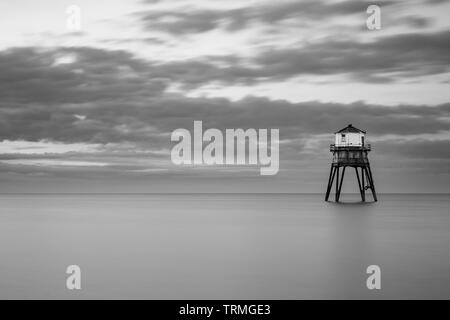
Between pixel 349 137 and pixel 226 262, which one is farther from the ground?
pixel 349 137

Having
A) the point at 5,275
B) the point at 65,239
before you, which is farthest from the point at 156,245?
the point at 5,275

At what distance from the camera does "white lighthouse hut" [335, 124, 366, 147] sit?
57.1m

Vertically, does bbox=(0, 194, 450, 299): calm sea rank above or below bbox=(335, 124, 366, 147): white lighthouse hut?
below

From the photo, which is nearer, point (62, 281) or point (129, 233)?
point (62, 281)

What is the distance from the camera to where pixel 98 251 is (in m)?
31.6

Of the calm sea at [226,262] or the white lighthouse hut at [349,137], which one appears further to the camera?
the white lighthouse hut at [349,137]

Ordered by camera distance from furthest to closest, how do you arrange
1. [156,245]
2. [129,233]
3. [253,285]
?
[129,233], [156,245], [253,285]

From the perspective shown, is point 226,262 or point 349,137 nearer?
point 226,262

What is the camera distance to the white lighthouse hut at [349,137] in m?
57.1

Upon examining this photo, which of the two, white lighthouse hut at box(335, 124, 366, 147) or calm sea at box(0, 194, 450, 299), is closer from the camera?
calm sea at box(0, 194, 450, 299)

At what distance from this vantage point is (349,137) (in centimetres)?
5725

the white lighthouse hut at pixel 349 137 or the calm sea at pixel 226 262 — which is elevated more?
the white lighthouse hut at pixel 349 137
